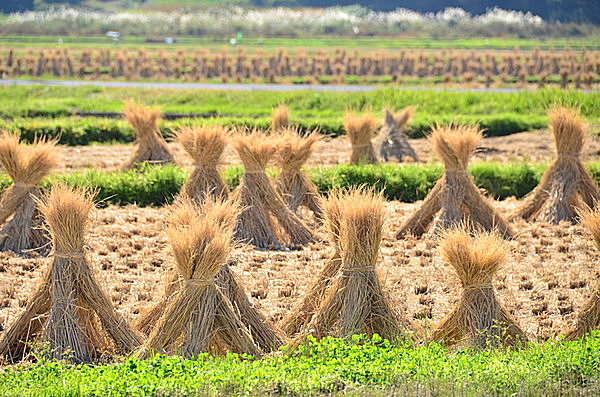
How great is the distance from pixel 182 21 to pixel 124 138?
70.7m

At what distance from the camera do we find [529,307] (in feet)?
29.3

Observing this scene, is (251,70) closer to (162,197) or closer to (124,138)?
(124,138)

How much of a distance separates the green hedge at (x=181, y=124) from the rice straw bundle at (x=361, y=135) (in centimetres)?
450

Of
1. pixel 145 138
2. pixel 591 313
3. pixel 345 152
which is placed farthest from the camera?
pixel 345 152

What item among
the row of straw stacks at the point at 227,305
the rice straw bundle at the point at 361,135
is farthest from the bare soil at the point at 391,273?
the rice straw bundle at the point at 361,135

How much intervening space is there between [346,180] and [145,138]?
3.61 m

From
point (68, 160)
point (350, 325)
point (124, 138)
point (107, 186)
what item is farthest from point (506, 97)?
point (350, 325)

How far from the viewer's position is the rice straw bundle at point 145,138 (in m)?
15.5

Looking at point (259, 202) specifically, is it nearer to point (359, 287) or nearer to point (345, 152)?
point (359, 287)

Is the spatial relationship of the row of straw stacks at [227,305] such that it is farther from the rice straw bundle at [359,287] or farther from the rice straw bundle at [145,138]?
the rice straw bundle at [145,138]

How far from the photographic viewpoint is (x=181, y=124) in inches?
813

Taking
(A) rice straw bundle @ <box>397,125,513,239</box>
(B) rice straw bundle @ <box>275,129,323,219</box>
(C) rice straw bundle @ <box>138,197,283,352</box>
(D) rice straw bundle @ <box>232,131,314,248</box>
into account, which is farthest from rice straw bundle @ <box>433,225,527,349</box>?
(B) rice straw bundle @ <box>275,129,323,219</box>

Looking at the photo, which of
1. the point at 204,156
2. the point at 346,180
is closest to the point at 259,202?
the point at 204,156

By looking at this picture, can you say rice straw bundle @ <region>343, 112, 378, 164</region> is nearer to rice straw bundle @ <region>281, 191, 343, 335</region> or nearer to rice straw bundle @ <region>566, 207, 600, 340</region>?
rice straw bundle @ <region>281, 191, 343, 335</region>
